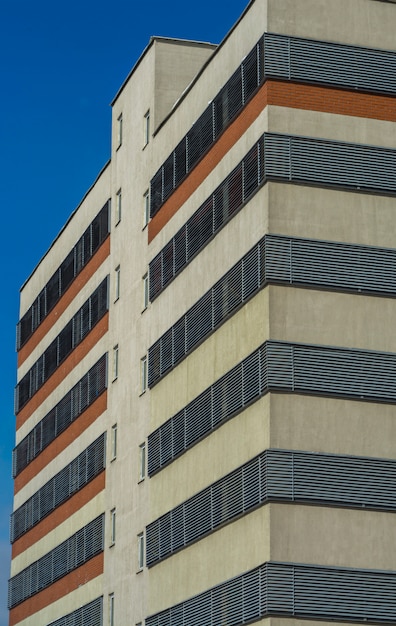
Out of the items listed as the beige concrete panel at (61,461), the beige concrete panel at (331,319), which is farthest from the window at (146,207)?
the beige concrete panel at (331,319)

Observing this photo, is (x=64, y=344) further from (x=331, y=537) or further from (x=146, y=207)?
(x=331, y=537)

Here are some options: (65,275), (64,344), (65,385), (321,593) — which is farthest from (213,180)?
(65,275)

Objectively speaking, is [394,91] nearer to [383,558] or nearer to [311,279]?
[311,279]

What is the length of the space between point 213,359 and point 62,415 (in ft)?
79.3

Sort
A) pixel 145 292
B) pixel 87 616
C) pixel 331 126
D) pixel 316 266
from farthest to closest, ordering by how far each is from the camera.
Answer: pixel 87 616 < pixel 145 292 < pixel 331 126 < pixel 316 266

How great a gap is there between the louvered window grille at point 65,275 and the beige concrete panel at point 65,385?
484 cm

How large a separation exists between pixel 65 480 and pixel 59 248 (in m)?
12.7

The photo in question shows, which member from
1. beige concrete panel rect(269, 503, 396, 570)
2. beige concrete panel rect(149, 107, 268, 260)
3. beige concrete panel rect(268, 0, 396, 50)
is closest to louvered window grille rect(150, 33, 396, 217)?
beige concrete panel rect(268, 0, 396, 50)

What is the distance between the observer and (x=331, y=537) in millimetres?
45469

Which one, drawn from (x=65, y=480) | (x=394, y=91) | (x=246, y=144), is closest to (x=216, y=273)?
(x=246, y=144)

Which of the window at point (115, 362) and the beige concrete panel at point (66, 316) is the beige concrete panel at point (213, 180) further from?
the beige concrete panel at point (66, 316)

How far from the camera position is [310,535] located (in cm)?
4531

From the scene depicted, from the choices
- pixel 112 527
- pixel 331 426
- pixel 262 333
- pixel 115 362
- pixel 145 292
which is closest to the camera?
pixel 331 426

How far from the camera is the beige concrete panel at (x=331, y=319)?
47.1m
